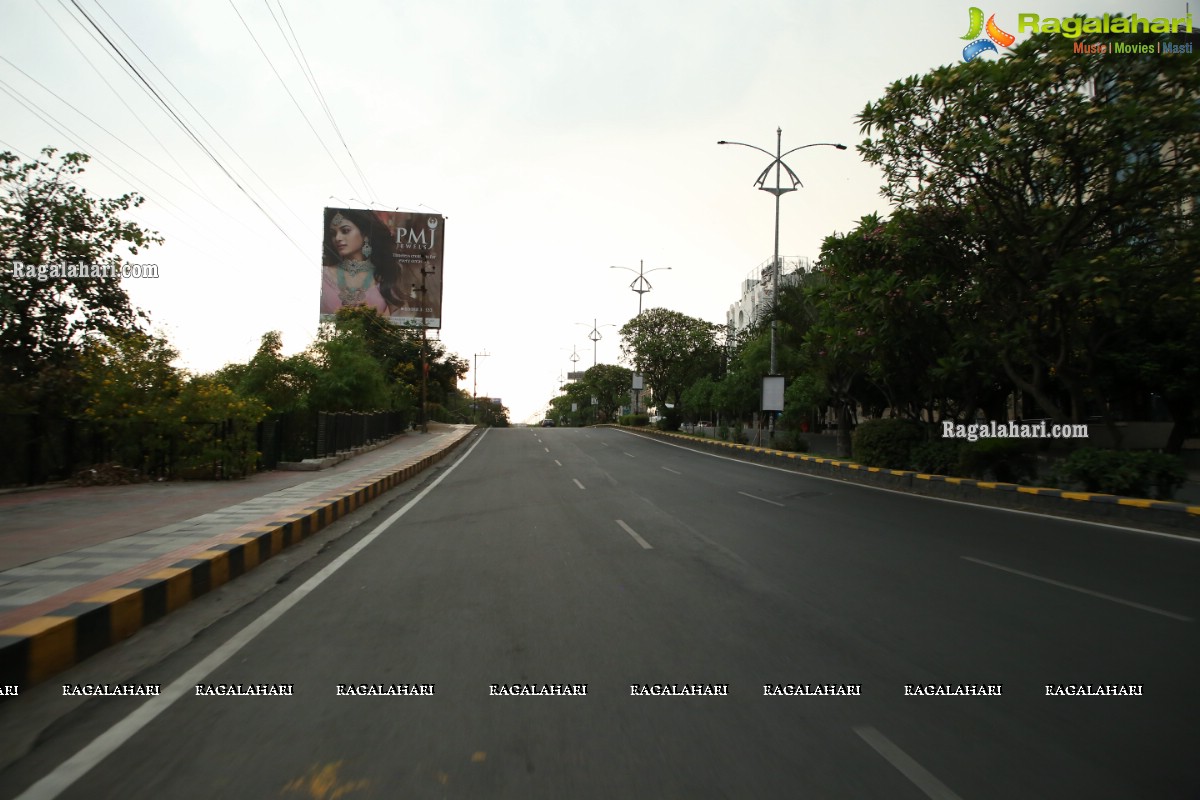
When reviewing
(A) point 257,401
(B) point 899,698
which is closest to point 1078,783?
(B) point 899,698

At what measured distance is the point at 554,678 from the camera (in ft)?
14.4

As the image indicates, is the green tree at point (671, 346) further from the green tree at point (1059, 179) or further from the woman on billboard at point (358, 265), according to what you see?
the green tree at point (1059, 179)

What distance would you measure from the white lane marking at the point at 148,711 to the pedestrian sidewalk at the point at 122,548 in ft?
2.64

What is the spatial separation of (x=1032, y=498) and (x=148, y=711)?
543 inches

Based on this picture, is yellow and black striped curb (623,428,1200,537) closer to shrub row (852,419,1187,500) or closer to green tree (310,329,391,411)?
shrub row (852,419,1187,500)

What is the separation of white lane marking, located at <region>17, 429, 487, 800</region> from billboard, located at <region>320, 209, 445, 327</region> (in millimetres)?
35593

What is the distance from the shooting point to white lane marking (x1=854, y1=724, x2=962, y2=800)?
3.10 meters

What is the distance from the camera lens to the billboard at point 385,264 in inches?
1585

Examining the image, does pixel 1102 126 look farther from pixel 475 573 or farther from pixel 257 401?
pixel 257 401

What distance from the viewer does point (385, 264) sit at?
41.1m

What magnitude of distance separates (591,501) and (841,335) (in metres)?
7.62

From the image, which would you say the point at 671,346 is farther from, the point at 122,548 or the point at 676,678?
the point at 676,678

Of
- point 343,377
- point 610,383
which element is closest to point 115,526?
point 343,377

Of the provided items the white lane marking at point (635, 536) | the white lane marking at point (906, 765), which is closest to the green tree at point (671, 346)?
the white lane marking at point (635, 536)
